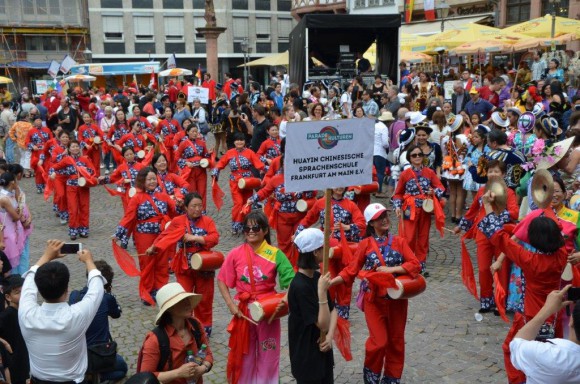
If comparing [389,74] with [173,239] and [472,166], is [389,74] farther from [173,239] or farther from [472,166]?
[173,239]

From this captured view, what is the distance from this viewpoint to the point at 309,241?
486cm

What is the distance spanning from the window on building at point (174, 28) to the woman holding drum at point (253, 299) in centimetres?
5089

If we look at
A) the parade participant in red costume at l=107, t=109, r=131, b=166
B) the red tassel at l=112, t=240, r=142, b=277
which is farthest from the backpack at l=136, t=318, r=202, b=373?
the parade participant in red costume at l=107, t=109, r=131, b=166

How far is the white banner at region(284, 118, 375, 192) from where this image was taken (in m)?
4.61

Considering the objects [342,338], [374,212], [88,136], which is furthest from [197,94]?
[342,338]

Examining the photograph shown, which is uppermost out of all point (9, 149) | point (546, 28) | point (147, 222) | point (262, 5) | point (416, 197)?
point (262, 5)

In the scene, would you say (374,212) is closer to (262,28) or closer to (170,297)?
(170,297)

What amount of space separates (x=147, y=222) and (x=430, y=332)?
384 centimetres

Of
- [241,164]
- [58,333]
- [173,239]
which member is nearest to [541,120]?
[241,164]

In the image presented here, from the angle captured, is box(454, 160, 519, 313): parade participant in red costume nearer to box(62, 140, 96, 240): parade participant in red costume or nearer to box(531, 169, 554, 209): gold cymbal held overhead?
box(531, 169, 554, 209): gold cymbal held overhead

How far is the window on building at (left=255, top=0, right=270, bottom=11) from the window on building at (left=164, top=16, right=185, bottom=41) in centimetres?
688

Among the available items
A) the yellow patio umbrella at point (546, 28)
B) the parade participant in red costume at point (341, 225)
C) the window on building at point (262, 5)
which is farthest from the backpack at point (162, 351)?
the window on building at point (262, 5)

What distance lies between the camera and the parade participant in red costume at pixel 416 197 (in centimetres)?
835

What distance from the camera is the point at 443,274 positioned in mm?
9000
